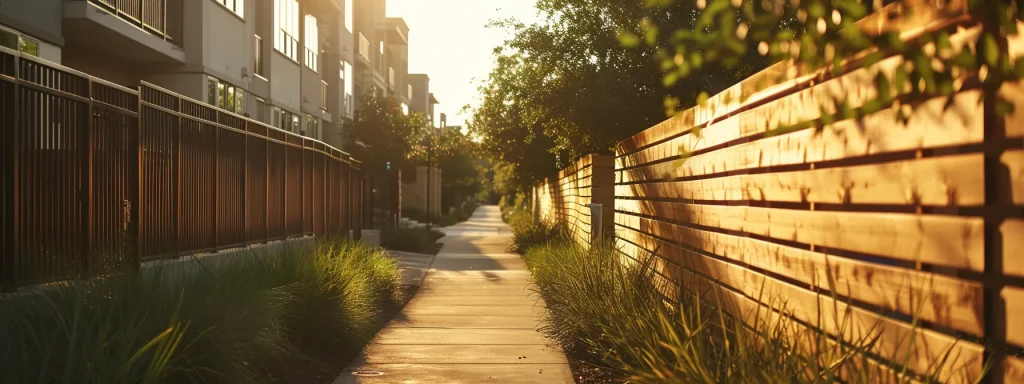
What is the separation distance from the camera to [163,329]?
5.52 m

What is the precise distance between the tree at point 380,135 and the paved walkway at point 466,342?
950 inches

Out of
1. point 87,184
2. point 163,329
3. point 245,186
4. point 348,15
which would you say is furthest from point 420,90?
A: point 163,329

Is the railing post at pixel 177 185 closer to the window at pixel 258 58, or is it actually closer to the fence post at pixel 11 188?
the fence post at pixel 11 188

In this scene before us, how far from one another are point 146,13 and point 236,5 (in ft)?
13.3

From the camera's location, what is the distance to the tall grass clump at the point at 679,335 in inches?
160

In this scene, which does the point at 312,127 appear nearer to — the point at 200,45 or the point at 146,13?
the point at 200,45

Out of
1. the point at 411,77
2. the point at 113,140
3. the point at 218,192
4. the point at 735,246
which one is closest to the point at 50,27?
the point at 218,192

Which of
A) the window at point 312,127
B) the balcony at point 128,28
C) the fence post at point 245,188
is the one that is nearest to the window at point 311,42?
the window at point 312,127

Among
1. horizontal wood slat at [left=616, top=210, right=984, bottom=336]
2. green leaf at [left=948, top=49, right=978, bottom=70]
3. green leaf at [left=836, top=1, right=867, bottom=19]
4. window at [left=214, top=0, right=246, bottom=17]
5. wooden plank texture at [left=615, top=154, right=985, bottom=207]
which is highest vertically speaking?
window at [left=214, top=0, right=246, bottom=17]

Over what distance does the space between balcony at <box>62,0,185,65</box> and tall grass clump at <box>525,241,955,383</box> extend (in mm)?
8780

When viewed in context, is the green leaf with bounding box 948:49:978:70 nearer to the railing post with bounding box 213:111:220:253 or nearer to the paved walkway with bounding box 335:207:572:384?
the paved walkway with bounding box 335:207:572:384

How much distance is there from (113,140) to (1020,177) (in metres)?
7.41

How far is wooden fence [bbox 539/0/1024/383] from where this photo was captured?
3.16 metres

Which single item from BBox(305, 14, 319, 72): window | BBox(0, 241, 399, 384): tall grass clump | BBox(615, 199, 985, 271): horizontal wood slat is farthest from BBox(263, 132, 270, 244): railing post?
BBox(305, 14, 319, 72): window
